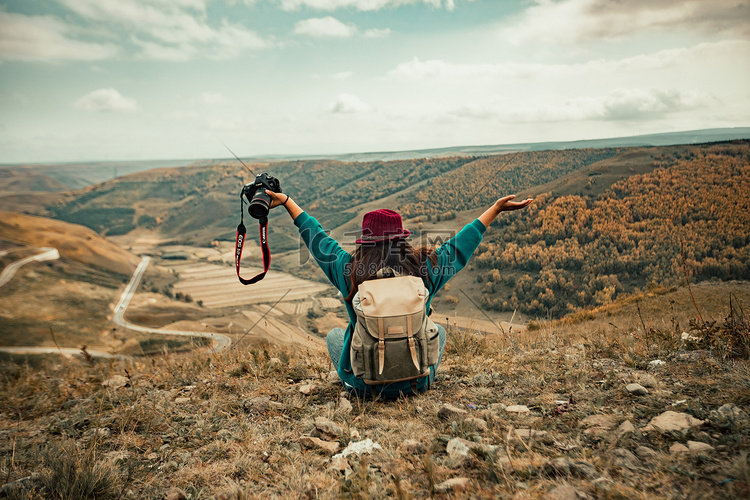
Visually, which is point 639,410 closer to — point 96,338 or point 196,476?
point 196,476

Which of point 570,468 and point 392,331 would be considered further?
point 392,331

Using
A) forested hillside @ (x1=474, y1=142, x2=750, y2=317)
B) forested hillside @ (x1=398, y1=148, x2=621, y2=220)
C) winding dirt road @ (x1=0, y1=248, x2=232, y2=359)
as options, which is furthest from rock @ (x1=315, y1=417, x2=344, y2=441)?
winding dirt road @ (x1=0, y1=248, x2=232, y2=359)

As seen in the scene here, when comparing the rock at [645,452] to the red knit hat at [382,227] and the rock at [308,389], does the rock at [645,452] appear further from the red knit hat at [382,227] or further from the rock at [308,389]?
the rock at [308,389]

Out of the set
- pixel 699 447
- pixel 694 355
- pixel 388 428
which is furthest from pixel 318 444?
pixel 694 355

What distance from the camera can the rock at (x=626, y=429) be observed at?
95.9 inches

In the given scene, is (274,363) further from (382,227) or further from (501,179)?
(501,179)

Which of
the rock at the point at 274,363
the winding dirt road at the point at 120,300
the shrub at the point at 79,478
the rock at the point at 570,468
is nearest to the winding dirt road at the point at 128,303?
the winding dirt road at the point at 120,300

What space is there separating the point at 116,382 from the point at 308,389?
9.82ft

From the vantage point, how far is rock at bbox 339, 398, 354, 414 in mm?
3484

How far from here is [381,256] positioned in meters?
3.25

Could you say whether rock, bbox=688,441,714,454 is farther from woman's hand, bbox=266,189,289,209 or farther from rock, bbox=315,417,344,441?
woman's hand, bbox=266,189,289,209

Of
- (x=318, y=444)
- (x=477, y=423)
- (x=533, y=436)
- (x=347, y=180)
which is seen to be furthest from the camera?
(x=347, y=180)

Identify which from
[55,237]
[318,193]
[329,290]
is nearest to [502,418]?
[329,290]

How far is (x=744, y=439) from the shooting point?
2.14 meters
